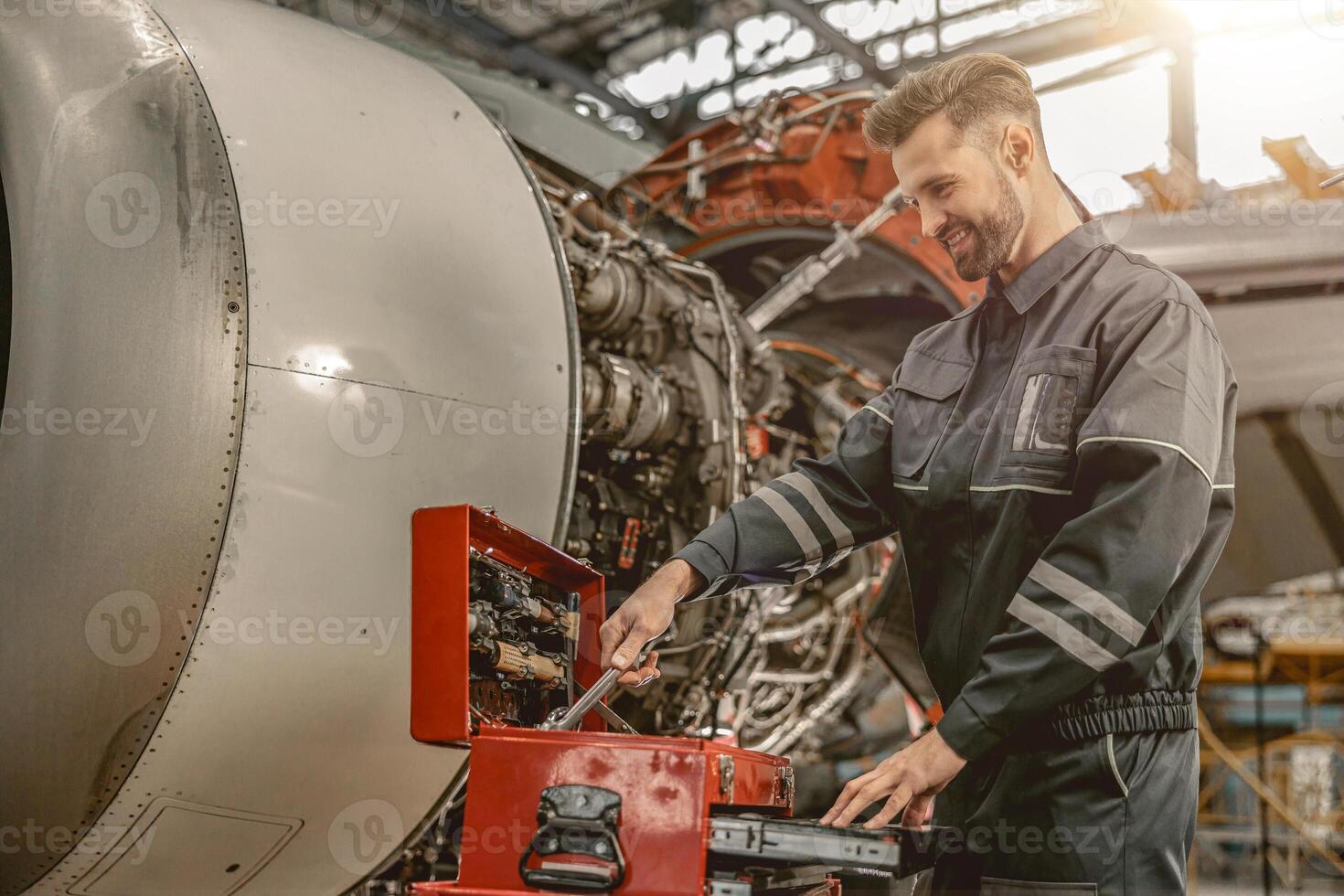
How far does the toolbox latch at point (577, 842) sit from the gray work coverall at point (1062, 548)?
19.7 inches

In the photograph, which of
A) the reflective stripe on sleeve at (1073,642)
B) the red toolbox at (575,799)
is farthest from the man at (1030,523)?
the red toolbox at (575,799)

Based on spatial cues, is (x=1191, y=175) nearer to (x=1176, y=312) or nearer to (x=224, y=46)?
(x=1176, y=312)

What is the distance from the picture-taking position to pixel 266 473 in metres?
2.42

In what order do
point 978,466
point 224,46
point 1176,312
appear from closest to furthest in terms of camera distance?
point 1176,312
point 978,466
point 224,46

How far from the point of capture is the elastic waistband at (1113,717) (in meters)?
1.89

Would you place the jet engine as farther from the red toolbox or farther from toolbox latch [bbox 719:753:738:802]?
toolbox latch [bbox 719:753:738:802]

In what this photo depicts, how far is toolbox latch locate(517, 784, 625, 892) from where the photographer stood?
1716 mm

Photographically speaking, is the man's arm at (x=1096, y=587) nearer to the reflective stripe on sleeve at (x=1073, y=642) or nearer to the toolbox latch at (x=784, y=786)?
the reflective stripe on sleeve at (x=1073, y=642)

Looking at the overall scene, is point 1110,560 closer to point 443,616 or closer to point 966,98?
point 966,98

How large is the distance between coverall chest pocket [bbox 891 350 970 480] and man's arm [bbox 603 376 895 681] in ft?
0.22

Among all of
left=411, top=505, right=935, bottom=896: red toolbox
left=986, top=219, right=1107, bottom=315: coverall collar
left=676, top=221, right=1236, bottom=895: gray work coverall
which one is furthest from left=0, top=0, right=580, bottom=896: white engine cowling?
left=986, top=219, right=1107, bottom=315: coverall collar

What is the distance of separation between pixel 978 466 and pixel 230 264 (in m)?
1.53

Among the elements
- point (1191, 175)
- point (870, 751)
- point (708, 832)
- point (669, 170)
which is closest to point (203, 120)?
point (708, 832)

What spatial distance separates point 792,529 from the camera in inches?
90.0
